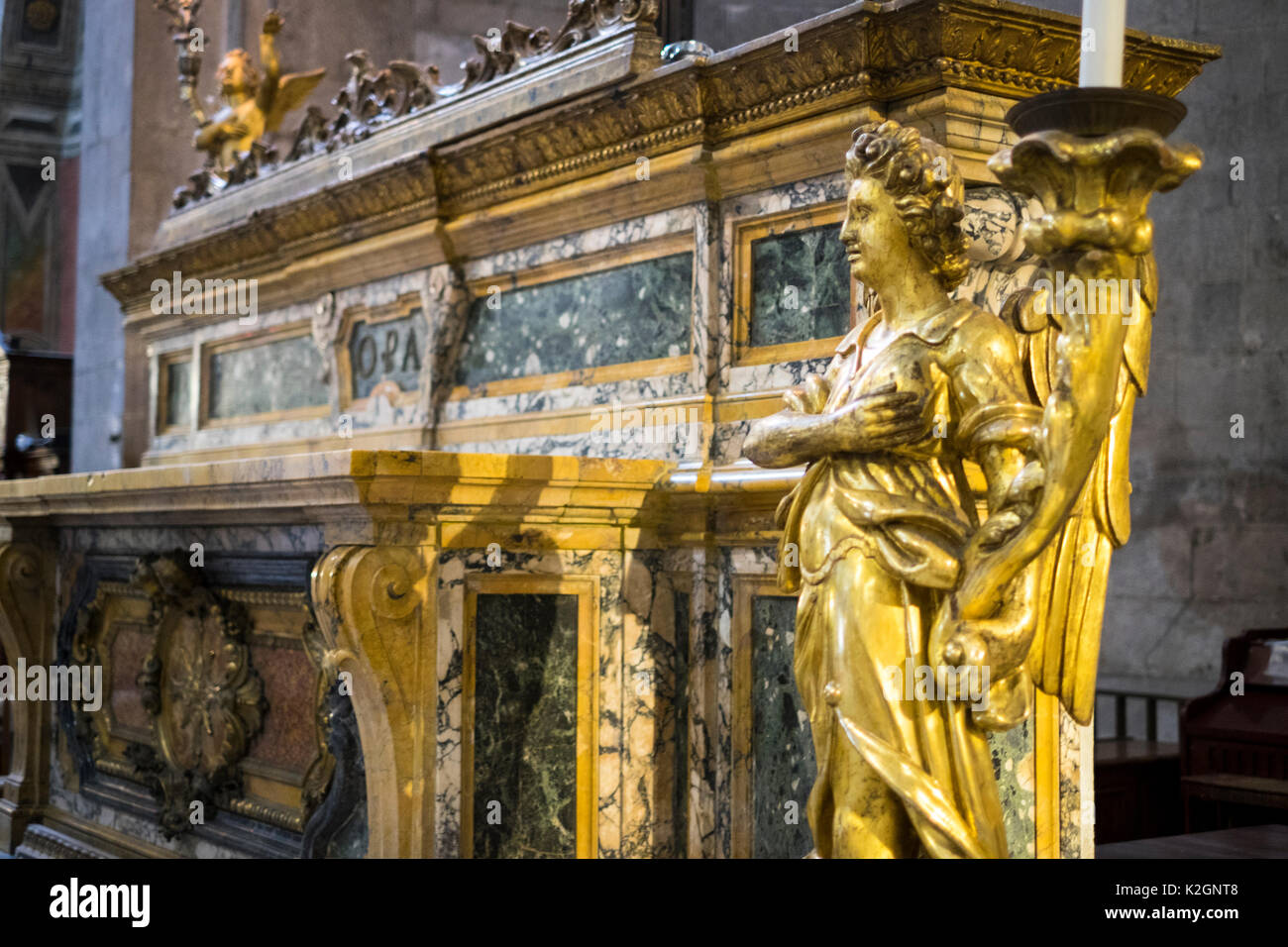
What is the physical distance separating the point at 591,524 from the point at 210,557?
1.39 metres

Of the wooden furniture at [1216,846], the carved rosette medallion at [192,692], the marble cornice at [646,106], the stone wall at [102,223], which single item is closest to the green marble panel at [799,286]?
the marble cornice at [646,106]

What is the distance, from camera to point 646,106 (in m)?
3.93

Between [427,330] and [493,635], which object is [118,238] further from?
[493,635]

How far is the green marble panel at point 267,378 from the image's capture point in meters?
5.88

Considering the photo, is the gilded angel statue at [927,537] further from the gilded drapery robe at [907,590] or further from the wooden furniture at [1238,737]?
the wooden furniture at [1238,737]

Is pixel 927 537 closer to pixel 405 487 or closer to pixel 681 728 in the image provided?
pixel 405 487

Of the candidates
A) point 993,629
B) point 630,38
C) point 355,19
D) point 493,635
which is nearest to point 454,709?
point 493,635

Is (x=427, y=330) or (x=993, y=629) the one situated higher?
(x=427, y=330)

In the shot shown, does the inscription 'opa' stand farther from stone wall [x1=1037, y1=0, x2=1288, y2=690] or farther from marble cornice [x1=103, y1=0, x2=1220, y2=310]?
stone wall [x1=1037, y1=0, x2=1288, y2=690]

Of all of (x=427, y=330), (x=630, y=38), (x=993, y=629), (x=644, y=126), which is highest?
(x=630, y=38)

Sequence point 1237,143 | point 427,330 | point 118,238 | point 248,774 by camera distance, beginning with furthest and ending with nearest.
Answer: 1. point 118,238
2. point 1237,143
3. point 427,330
4. point 248,774

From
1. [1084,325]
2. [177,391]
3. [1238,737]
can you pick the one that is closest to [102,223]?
[177,391]

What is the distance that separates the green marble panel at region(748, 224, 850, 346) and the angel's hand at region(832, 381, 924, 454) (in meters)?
1.02

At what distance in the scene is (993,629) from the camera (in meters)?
2.33
